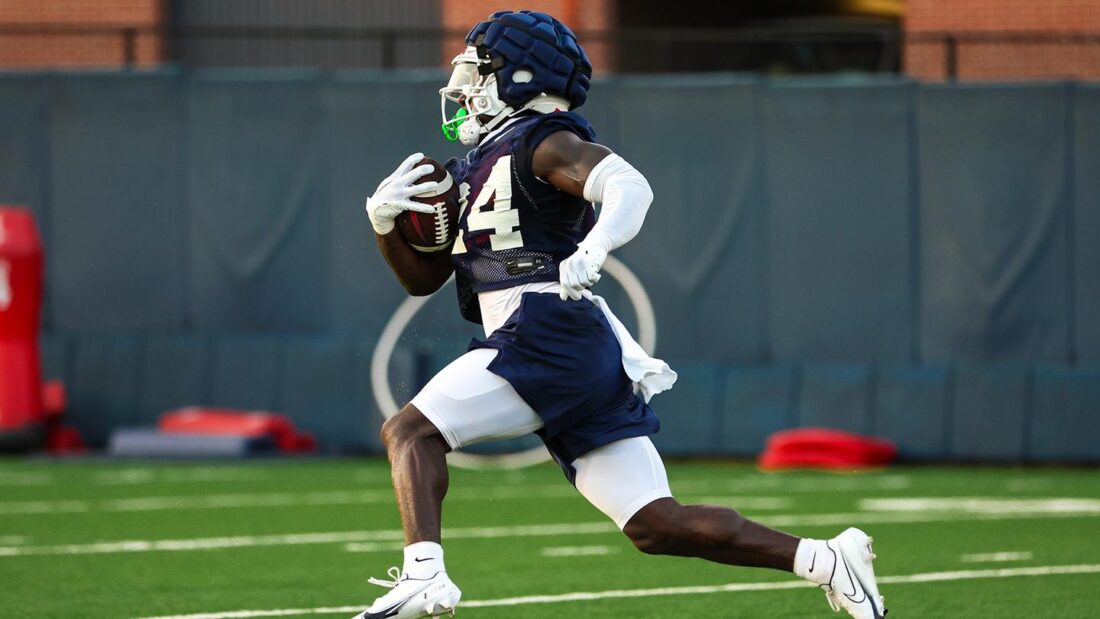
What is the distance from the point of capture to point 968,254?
13.7 metres

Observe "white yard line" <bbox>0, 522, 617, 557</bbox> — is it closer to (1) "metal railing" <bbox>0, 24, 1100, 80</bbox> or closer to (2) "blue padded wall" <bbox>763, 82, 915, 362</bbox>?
(2) "blue padded wall" <bbox>763, 82, 915, 362</bbox>

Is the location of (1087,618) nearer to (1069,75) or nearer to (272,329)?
(272,329)

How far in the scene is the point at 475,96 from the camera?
571 cm

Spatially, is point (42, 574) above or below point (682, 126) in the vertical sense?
below

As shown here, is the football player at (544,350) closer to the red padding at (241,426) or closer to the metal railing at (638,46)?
the red padding at (241,426)

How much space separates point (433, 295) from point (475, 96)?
25.9 ft

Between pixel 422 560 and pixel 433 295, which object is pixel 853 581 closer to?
pixel 422 560

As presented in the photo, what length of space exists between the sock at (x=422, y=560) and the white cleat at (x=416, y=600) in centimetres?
2

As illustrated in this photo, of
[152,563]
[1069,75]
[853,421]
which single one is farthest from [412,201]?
[1069,75]

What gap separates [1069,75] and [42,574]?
36.5 feet

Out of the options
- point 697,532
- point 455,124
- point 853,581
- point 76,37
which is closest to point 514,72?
point 455,124

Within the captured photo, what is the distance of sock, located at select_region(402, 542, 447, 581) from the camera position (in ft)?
16.7

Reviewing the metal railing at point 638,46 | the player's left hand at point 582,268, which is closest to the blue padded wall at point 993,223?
the metal railing at point 638,46

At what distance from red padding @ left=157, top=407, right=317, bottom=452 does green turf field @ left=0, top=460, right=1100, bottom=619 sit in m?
0.44
